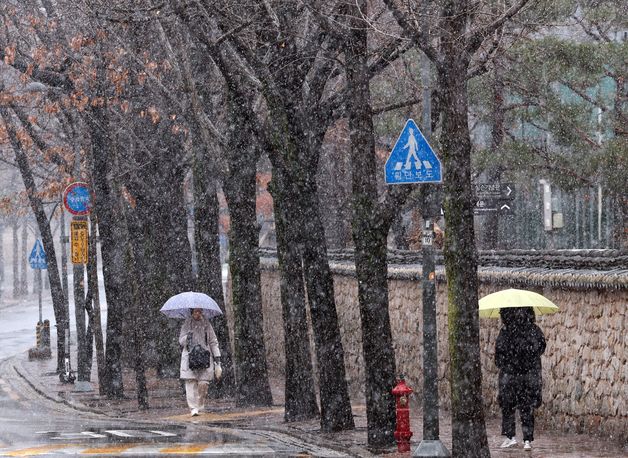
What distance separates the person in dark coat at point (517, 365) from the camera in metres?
14.1

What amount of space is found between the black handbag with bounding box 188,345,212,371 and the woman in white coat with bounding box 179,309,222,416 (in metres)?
0.10

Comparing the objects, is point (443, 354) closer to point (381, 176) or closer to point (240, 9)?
point (240, 9)

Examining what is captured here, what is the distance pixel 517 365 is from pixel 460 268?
97.8 inches

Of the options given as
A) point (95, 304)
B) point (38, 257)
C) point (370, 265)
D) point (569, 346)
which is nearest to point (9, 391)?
point (95, 304)

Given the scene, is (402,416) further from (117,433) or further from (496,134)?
(496,134)

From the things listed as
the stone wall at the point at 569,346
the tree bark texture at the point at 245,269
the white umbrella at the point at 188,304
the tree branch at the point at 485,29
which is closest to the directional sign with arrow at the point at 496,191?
the stone wall at the point at 569,346

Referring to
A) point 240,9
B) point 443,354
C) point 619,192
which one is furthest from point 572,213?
point 240,9

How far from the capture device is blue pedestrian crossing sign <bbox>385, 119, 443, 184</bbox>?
12906mm

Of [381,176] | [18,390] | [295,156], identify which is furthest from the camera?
[381,176]

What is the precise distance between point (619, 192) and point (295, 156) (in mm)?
6677

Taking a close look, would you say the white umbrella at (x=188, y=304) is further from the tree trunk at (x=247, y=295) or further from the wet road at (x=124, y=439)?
the wet road at (x=124, y=439)

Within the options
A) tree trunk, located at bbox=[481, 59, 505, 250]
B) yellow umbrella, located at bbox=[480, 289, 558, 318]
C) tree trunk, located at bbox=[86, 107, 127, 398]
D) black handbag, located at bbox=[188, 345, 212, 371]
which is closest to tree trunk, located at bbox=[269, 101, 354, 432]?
yellow umbrella, located at bbox=[480, 289, 558, 318]

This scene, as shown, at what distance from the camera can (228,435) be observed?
1644 centimetres

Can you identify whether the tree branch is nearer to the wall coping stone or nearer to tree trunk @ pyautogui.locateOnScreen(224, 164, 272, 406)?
the wall coping stone
